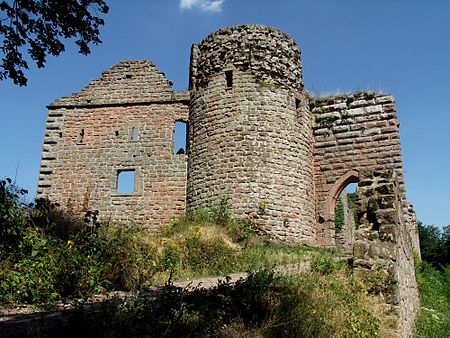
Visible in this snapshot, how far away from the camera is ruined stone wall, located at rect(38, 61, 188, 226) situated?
15.8 metres

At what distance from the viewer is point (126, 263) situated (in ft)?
26.8

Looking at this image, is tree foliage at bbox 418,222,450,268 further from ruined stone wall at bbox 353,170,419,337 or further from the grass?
ruined stone wall at bbox 353,170,419,337

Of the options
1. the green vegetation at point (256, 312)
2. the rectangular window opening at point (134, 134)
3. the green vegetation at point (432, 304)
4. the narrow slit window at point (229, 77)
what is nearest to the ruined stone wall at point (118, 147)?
the rectangular window opening at point (134, 134)

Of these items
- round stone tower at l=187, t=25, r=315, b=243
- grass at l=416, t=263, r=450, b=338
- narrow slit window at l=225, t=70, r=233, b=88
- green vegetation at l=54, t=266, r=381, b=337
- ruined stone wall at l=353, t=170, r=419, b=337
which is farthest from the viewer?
narrow slit window at l=225, t=70, r=233, b=88

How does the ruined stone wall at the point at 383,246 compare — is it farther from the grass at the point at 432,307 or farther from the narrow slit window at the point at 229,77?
the narrow slit window at the point at 229,77

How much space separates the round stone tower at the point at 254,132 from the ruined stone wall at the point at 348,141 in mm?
442

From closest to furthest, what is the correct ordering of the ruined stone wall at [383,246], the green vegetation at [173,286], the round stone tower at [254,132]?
the green vegetation at [173,286], the ruined stone wall at [383,246], the round stone tower at [254,132]

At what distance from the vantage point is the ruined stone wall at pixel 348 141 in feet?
50.6

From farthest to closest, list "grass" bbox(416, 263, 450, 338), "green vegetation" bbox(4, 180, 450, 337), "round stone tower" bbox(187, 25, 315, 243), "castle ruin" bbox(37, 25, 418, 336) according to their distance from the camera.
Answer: "castle ruin" bbox(37, 25, 418, 336) → "round stone tower" bbox(187, 25, 315, 243) → "grass" bbox(416, 263, 450, 338) → "green vegetation" bbox(4, 180, 450, 337)

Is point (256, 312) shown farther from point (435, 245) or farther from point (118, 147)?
point (435, 245)

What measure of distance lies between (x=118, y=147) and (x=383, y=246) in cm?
1137

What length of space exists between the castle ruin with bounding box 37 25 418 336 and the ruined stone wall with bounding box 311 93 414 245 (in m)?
0.03

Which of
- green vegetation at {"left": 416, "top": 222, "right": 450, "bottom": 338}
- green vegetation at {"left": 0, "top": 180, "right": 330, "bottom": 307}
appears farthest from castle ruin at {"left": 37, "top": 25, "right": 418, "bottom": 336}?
green vegetation at {"left": 0, "top": 180, "right": 330, "bottom": 307}

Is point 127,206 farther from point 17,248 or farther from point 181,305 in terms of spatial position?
point 181,305
